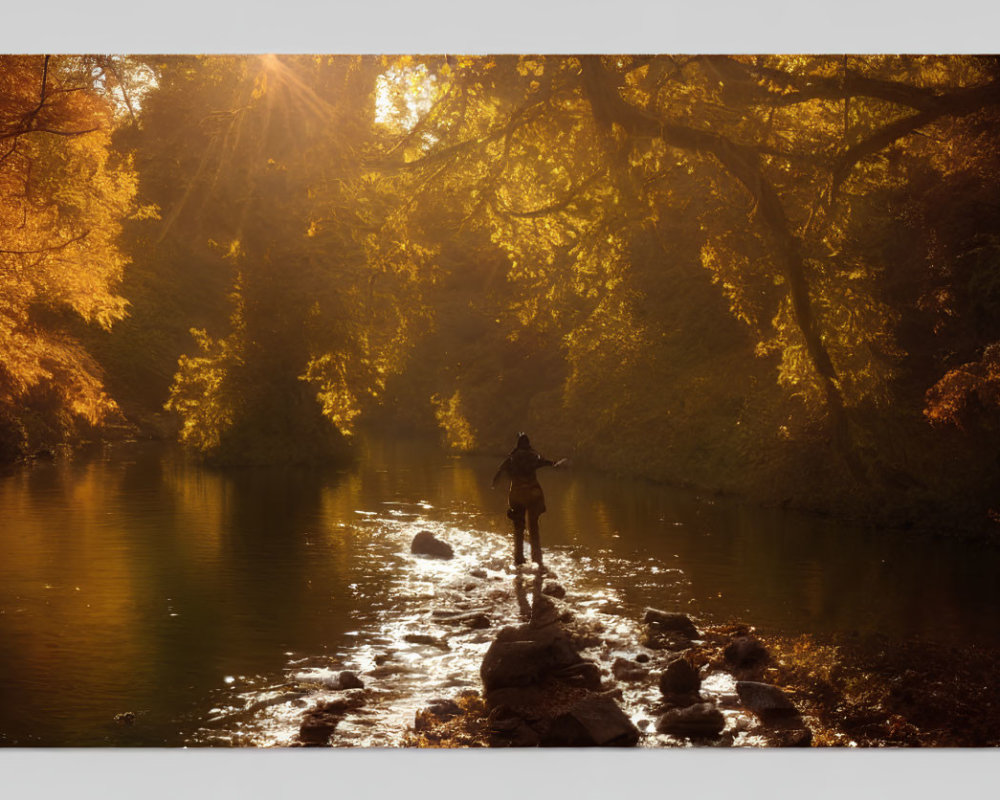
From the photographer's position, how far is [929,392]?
8.56m

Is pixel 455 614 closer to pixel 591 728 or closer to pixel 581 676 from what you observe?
pixel 581 676

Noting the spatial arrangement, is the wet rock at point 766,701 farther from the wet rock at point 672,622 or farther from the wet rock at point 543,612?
the wet rock at point 543,612

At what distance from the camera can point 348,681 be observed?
7.56 meters

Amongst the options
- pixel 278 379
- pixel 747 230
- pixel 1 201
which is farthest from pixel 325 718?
pixel 747 230

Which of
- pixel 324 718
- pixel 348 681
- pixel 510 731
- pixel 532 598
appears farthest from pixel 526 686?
pixel 532 598

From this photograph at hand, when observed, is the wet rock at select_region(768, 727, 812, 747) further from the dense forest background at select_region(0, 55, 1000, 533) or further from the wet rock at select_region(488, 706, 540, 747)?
the dense forest background at select_region(0, 55, 1000, 533)

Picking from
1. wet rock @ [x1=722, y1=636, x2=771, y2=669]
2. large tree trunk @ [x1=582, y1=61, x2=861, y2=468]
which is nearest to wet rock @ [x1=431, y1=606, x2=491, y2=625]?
wet rock @ [x1=722, y1=636, x2=771, y2=669]

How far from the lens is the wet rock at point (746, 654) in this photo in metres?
8.06

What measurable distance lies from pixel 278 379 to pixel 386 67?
3.32 metres

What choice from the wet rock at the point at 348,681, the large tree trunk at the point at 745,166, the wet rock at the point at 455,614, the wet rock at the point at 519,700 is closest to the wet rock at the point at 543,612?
the wet rock at the point at 455,614

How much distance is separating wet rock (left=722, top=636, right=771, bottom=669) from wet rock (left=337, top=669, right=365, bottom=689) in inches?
120

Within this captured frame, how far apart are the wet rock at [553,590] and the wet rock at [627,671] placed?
1491mm

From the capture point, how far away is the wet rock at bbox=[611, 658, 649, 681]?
7781 millimetres

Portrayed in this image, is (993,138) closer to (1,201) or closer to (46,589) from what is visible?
(1,201)
